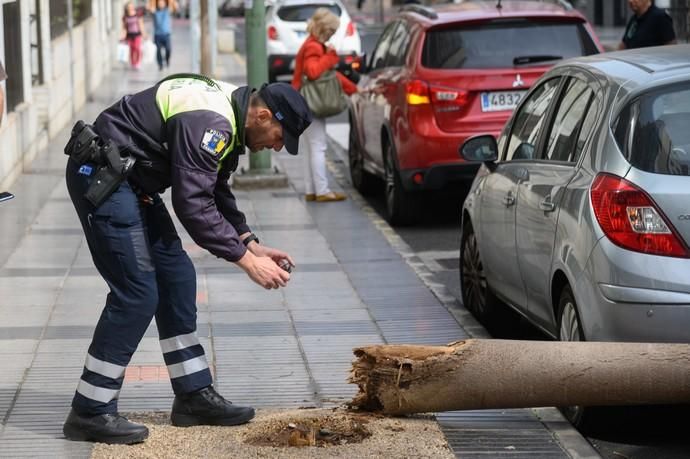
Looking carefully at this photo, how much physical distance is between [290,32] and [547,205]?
75.3 ft

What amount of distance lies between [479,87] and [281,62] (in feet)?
58.0

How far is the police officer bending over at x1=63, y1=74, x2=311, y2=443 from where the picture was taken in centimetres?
545

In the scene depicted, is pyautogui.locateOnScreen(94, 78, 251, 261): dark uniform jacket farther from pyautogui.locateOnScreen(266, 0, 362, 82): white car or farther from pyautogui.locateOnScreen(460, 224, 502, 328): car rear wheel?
pyautogui.locateOnScreen(266, 0, 362, 82): white car

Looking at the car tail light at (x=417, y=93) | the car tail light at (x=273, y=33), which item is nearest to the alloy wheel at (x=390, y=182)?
the car tail light at (x=417, y=93)

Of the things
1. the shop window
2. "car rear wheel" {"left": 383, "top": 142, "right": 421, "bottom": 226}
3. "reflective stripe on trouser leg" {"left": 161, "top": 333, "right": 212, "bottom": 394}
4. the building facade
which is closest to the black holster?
"reflective stripe on trouser leg" {"left": 161, "top": 333, "right": 212, "bottom": 394}

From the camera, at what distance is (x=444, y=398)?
593 centimetres

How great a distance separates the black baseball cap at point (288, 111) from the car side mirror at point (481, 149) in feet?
7.77

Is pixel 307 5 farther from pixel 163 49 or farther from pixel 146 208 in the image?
pixel 146 208

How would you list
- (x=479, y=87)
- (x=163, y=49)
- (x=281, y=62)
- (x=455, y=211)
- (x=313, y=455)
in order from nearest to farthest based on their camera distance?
1. (x=313, y=455)
2. (x=479, y=87)
3. (x=455, y=211)
4. (x=281, y=62)
5. (x=163, y=49)

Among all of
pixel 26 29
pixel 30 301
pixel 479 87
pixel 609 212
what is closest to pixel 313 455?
pixel 609 212

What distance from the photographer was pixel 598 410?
20.1ft

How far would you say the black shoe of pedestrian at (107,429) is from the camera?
18.8 ft

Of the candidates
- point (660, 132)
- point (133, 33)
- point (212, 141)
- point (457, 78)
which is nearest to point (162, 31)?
point (133, 33)

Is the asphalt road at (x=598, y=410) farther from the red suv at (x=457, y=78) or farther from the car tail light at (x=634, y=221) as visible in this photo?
the car tail light at (x=634, y=221)
